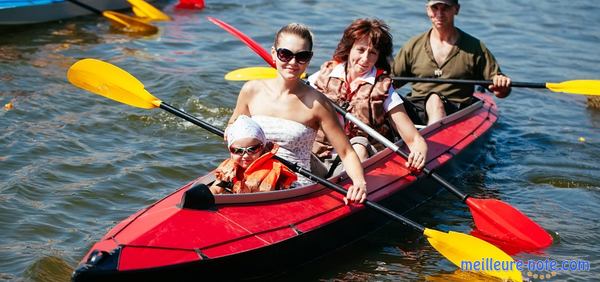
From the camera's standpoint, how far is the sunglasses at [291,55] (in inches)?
183

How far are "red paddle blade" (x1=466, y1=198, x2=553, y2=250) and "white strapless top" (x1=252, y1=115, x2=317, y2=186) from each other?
1275mm

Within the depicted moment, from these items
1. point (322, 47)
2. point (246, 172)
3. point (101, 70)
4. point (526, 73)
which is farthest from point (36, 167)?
point (526, 73)

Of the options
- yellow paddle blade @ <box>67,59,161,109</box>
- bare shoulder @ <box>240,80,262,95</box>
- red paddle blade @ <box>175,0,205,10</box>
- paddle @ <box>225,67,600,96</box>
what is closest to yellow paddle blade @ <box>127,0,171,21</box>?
red paddle blade @ <box>175,0,205,10</box>

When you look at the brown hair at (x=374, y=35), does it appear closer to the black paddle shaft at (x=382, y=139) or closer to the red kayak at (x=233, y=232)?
the black paddle shaft at (x=382, y=139)

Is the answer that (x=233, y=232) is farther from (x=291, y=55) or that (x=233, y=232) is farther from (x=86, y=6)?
(x=86, y=6)

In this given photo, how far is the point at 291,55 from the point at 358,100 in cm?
125

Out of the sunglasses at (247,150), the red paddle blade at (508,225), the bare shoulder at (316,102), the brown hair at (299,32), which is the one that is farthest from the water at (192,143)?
the brown hair at (299,32)

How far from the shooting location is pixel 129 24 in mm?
11273

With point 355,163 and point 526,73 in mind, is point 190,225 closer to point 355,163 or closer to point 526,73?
point 355,163

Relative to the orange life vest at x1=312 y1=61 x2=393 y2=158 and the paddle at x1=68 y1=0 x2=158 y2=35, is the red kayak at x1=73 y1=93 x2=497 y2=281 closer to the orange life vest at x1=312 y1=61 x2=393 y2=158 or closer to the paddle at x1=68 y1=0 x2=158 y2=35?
the orange life vest at x1=312 y1=61 x2=393 y2=158

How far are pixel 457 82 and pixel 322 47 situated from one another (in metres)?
4.49

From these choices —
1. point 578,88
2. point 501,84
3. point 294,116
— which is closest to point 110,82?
point 294,116

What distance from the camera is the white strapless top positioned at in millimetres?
4934

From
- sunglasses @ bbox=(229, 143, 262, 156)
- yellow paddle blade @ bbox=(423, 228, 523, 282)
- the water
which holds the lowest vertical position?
the water
